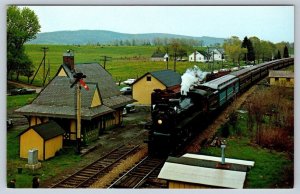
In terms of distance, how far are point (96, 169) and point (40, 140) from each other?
1471 millimetres

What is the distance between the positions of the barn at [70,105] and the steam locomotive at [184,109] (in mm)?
1431

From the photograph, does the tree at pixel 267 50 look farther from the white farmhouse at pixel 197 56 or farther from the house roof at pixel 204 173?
the house roof at pixel 204 173

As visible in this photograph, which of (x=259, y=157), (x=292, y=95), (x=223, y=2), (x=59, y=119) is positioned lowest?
(x=259, y=157)

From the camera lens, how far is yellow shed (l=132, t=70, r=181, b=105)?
36.6 ft

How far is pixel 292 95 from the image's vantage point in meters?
9.80

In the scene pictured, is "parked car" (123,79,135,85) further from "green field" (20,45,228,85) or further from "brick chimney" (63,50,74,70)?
"brick chimney" (63,50,74,70)

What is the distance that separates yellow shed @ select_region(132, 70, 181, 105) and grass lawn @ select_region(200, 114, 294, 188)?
6.63 ft

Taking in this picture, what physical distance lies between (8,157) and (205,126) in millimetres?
5313

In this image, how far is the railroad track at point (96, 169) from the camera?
29.6ft

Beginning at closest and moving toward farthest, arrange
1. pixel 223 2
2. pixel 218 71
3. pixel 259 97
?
pixel 223 2 → pixel 259 97 → pixel 218 71

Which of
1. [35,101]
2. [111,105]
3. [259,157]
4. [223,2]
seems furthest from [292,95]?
[35,101]

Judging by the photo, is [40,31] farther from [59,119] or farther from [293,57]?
[293,57]

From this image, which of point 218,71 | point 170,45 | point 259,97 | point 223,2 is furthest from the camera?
point 218,71

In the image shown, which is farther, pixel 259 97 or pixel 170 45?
pixel 259 97
